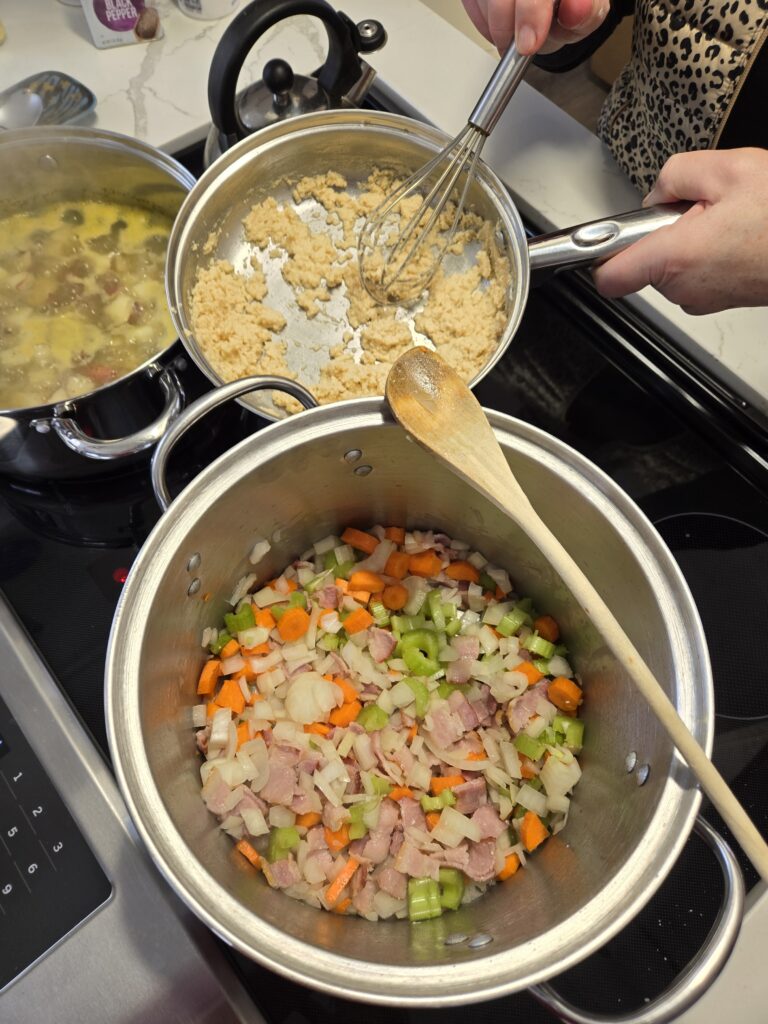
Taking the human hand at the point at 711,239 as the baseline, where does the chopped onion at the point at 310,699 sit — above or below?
below

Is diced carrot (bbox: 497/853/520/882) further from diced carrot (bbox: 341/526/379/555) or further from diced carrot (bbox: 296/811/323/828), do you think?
diced carrot (bbox: 341/526/379/555)

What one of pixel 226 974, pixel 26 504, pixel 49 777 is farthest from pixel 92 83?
pixel 226 974

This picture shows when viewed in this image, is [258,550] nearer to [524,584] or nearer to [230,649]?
[230,649]

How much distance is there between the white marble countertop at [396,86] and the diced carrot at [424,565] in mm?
502

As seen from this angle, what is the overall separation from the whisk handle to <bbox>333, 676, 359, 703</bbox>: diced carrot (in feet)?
2.51

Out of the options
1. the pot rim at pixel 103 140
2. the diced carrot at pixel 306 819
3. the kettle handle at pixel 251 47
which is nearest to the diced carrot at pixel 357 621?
the diced carrot at pixel 306 819

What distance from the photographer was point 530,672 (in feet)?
2.89

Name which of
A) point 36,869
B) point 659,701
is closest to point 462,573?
point 659,701

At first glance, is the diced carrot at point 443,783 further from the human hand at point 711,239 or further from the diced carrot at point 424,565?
the human hand at point 711,239

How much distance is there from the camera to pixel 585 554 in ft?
2.68

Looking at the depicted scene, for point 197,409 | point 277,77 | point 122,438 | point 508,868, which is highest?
point 277,77

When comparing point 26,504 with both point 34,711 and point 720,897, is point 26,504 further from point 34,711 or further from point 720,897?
point 720,897

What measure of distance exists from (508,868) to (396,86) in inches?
47.6

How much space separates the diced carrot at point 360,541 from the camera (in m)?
0.96
